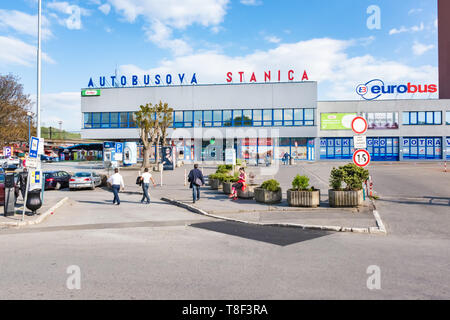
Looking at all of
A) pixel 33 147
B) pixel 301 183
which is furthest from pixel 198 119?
pixel 33 147

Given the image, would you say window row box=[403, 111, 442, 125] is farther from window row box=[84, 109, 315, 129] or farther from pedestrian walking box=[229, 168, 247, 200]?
pedestrian walking box=[229, 168, 247, 200]

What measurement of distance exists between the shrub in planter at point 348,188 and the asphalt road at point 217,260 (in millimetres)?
1342

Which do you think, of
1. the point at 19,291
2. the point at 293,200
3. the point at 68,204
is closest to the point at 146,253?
the point at 19,291

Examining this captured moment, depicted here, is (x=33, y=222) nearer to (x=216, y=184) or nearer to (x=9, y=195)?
(x=9, y=195)

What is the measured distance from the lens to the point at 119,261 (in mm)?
6281

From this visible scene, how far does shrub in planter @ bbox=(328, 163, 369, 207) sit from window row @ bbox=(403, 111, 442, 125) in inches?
1625

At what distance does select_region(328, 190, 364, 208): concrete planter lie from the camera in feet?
39.0

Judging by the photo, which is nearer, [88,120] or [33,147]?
[33,147]

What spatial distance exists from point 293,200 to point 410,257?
6061 millimetres

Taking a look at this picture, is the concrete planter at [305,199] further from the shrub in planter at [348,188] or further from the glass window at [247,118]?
the glass window at [247,118]

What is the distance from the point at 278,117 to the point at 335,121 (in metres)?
8.42

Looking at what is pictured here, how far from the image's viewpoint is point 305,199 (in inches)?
481

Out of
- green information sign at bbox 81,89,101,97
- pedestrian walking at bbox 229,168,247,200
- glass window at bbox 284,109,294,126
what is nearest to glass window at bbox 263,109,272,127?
glass window at bbox 284,109,294,126

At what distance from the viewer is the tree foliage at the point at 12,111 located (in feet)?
130
